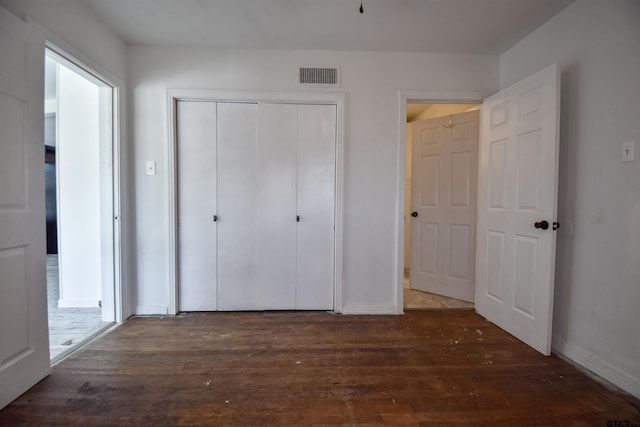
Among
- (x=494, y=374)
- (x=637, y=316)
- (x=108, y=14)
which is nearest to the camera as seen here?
(x=637, y=316)

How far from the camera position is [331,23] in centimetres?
199

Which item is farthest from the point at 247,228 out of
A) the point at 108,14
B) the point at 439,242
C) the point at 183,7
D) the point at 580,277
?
the point at 580,277

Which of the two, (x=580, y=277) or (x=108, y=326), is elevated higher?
(x=580, y=277)

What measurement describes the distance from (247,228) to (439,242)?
83.3 inches

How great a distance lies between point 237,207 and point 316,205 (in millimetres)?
743

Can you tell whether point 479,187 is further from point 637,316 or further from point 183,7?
point 183,7

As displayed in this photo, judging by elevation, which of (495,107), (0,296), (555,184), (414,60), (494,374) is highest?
(414,60)

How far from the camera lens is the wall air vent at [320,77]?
2365 millimetres

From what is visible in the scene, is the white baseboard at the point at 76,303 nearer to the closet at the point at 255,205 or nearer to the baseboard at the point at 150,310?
the baseboard at the point at 150,310

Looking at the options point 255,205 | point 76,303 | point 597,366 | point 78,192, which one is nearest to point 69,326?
point 76,303

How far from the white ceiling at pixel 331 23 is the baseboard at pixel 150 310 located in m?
2.38

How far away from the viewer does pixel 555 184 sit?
1757 mm

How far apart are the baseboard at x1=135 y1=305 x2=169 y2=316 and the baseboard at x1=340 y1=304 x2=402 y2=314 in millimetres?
1685

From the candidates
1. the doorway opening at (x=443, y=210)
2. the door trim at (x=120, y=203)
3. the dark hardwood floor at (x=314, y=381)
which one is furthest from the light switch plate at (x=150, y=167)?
the doorway opening at (x=443, y=210)
